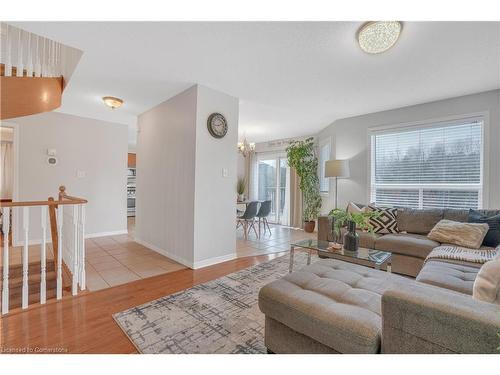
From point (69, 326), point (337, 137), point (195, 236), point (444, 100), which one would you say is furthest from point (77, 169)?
point (444, 100)

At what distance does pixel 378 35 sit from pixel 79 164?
501 centimetres

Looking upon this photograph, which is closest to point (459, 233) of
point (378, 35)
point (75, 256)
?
point (378, 35)

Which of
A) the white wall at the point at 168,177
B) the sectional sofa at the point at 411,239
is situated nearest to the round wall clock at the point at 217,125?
the white wall at the point at 168,177

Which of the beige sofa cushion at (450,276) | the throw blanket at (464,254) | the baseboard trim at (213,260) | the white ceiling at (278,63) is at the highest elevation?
the white ceiling at (278,63)

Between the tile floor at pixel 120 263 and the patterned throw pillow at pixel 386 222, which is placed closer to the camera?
the tile floor at pixel 120 263

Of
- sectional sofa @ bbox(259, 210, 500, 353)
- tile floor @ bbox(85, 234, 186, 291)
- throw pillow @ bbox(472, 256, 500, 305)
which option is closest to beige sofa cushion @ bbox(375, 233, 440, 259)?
sectional sofa @ bbox(259, 210, 500, 353)

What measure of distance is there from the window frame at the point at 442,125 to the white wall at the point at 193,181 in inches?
95.2

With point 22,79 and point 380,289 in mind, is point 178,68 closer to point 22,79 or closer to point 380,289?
point 22,79

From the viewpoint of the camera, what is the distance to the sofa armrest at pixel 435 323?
33.1 inches

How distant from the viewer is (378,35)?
1.88 m

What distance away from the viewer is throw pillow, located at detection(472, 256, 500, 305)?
1026 mm

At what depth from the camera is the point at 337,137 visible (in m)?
4.54

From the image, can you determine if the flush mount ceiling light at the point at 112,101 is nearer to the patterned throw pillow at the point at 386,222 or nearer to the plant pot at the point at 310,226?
the patterned throw pillow at the point at 386,222

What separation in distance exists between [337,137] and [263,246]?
255 cm
